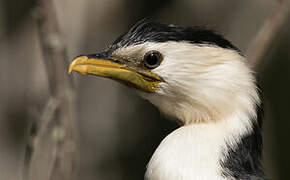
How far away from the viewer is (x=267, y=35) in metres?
3.14

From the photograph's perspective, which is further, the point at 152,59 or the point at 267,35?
the point at 267,35

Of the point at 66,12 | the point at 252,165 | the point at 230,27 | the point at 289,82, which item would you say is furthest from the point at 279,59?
the point at 252,165

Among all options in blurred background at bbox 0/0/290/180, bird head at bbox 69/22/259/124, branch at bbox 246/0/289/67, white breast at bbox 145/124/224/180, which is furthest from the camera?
blurred background at bbox 0/0/290/180

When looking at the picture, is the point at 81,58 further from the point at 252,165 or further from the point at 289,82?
the point at 289,82

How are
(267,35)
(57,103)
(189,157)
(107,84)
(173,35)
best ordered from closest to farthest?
1. (189,157)
2. (173,35)
3. (57,103)
4. (267,35)
5. (107,84)

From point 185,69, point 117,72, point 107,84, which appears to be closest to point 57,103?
point 117,72

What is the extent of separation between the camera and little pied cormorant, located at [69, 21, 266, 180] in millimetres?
2135

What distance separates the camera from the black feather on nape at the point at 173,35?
2207mm

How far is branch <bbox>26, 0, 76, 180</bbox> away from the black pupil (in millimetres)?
823

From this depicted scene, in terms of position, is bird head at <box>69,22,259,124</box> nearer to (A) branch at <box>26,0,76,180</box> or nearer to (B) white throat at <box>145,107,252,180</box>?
(B) white throat at <box>145,107,252,180</box>

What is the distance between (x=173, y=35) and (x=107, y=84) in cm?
258

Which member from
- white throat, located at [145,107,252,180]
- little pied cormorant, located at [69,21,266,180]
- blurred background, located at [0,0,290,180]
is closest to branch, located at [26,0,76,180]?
little pied cormorant, located at [69,21,266,180]

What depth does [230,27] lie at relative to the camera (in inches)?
176

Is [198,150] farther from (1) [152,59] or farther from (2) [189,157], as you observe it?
(1) [152,59]
